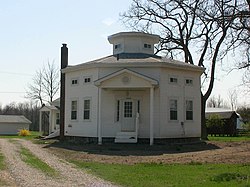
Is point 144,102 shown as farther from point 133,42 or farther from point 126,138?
point 133,42

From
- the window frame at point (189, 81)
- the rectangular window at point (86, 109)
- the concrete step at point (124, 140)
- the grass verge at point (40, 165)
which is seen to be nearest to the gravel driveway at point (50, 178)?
the grass verge at point (40, 165)

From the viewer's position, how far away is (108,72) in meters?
27.1

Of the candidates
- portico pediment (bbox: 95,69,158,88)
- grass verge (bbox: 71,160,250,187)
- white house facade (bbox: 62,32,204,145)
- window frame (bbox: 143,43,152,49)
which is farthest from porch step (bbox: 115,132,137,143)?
grass verge (bbox: 71,160,250,187)

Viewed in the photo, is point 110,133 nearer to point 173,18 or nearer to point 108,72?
point 108,72

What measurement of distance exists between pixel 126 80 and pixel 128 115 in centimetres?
237

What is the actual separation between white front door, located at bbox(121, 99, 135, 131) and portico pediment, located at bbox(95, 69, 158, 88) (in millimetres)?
1479

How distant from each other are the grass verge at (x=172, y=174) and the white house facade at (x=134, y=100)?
31.1ft

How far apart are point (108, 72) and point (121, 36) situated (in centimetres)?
450

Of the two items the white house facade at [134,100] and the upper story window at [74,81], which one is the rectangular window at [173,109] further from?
the upper story window at [74,81]

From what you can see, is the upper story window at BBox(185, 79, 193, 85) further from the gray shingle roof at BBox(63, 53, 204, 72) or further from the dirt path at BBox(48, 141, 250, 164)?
the dirt path at BBox(48, 141, 250, 164)

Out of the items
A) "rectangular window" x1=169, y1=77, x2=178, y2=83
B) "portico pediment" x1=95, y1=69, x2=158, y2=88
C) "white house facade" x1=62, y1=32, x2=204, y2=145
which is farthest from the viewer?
"rectangular window" x1=169, y1=77, x2=178, y2=83

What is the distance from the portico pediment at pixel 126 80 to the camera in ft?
83.0

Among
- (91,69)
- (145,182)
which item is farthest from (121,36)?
(145,182)

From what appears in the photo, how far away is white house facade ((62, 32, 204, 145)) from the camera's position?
1022 inches
